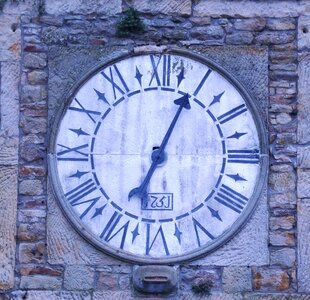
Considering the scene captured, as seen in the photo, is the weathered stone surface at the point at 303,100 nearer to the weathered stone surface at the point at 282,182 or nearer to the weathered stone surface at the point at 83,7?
the weathered stone surface at the point at 282,182

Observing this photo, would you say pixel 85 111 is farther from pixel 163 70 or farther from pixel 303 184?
pixel 303 184

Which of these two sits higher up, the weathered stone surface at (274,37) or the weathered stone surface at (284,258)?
the weathered stone surface at (274,37)

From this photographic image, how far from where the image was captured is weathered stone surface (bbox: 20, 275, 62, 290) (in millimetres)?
9188

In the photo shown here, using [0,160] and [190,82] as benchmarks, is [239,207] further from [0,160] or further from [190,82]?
[0,160]

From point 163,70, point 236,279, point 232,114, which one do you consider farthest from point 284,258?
point 163,70

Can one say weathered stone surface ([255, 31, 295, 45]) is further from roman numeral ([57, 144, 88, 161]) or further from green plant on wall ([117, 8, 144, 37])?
roman numeral ([57, 144, 88, 161])

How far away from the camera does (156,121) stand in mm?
9352

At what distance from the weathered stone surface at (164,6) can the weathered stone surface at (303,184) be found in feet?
4.25

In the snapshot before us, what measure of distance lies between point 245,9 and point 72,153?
58.8 inches

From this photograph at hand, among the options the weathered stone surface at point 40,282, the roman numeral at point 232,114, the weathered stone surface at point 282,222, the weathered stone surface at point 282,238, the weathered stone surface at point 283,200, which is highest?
the roman numeral at point 232,114

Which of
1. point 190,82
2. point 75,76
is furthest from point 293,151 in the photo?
point 75,76

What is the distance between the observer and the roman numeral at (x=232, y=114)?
30.6 ft

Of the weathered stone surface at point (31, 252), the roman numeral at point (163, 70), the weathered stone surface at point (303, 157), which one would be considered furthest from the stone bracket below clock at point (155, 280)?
the roman numeral at point (163, 70)

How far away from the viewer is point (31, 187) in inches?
367
